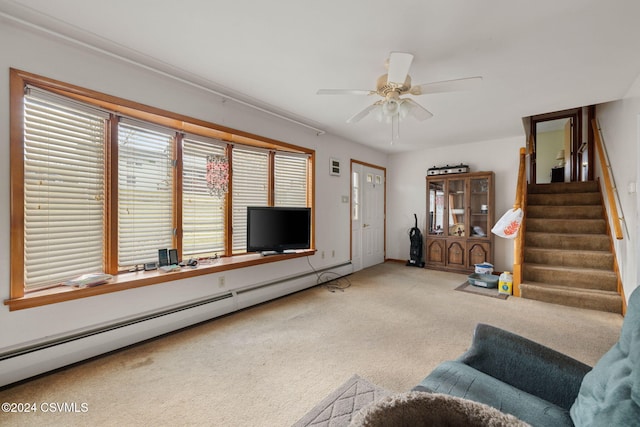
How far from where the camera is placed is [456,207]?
5219 millimetres

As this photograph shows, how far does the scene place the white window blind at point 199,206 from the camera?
3012mm

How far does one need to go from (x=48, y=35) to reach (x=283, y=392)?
10.1 feet

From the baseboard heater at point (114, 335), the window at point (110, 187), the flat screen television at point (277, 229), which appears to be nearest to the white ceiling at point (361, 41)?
the window at point (110, 187)

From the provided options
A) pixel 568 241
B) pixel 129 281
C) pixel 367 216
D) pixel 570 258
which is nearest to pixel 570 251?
pixel 570 258

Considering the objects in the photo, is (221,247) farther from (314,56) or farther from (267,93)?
(314,56)

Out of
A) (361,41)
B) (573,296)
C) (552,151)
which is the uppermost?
(552,151)

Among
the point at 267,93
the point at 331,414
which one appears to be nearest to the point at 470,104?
the point at 267,93

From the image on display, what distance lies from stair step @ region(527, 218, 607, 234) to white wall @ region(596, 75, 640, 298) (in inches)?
20.5

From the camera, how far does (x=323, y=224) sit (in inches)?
175

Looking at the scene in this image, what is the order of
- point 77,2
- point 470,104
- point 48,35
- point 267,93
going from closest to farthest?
point 77,2 → point 48,35 → point 267,93 → point 470,104

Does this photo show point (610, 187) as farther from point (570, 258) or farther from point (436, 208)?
point (436, 208)

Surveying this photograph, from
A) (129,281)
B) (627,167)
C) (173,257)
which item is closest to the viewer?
(129,281)

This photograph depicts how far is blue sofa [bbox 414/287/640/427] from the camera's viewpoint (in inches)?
28.0

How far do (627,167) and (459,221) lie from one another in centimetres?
244
